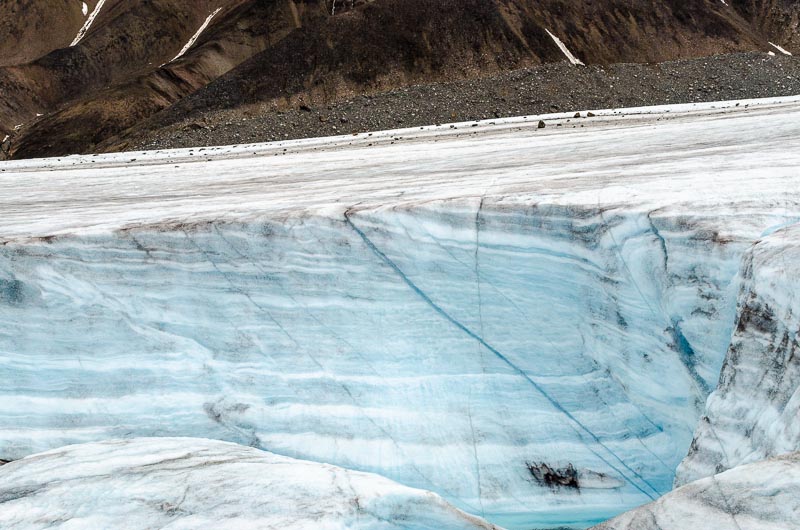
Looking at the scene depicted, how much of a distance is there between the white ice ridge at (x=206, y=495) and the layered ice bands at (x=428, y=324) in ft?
2.51

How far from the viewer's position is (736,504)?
2.94 meters

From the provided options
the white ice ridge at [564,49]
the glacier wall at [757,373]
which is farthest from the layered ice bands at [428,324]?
the white ice ridge at [564,49]

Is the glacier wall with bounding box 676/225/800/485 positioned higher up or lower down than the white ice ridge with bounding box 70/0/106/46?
lower down

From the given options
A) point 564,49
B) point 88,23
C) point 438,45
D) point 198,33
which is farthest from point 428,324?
point 88,23

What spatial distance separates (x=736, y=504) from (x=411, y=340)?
9.69 ft

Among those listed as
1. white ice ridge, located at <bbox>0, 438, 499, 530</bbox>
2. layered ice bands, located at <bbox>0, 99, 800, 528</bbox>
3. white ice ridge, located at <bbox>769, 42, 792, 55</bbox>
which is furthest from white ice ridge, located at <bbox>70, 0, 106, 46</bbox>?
white ice ridge, located at <bbox>0, 438, 499, 530</bbox>

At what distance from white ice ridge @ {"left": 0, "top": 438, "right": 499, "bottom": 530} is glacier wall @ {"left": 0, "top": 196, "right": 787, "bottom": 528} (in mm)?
767

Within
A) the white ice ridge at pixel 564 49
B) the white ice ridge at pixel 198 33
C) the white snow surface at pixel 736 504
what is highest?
the white ice ridge at pixel 198 33

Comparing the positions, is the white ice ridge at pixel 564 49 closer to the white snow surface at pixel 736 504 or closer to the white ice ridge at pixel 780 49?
the white ice ridge at pixel 780 49

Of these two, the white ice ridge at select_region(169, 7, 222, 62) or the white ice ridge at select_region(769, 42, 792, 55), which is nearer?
the white ice ridge at select_region(769, 42, 792, 55)

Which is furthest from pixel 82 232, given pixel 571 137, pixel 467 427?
pixel 571 137

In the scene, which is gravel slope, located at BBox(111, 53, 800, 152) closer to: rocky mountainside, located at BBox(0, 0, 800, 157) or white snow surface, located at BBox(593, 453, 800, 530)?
rocky mountainside, located at BBox(0, 0, 800, 157)

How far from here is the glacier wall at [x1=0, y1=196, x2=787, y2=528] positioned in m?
4.77

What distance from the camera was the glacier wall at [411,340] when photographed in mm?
4766
